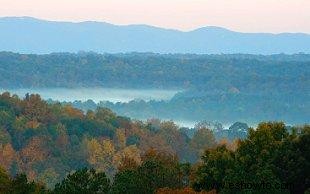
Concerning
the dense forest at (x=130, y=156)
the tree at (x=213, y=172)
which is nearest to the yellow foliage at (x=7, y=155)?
the dense forest at (x=130, y=156)

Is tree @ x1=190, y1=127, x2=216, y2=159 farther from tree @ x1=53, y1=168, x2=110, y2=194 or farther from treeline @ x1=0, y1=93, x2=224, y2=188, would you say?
tree @ x1=53, y1=168, x2=110, y2=194

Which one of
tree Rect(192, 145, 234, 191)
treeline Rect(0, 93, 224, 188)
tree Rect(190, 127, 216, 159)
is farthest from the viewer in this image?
tree Rect(190, 127, 216, 159)

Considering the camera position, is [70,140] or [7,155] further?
[70,140]

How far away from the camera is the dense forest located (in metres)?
38.2

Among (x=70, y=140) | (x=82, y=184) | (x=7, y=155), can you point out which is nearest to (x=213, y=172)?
(x=82, y=184)

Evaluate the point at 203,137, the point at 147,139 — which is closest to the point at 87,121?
the point at 147,139

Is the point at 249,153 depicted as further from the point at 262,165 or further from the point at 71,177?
the point at 71,177

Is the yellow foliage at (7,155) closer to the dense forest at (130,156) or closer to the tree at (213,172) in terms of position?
the dense forest at (130,156)

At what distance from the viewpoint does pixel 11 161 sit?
128 m

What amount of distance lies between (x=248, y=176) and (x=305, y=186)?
3103mm

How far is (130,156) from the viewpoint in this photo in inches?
5000

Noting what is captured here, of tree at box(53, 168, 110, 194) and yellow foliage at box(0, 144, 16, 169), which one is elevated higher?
tree at box(53, 168, 110, 194)

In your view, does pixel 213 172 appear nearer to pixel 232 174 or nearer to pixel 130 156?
pixel 232 174

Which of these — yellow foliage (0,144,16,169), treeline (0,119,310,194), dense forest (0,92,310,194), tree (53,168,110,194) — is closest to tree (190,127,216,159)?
dense forest (0,92,310,194)
